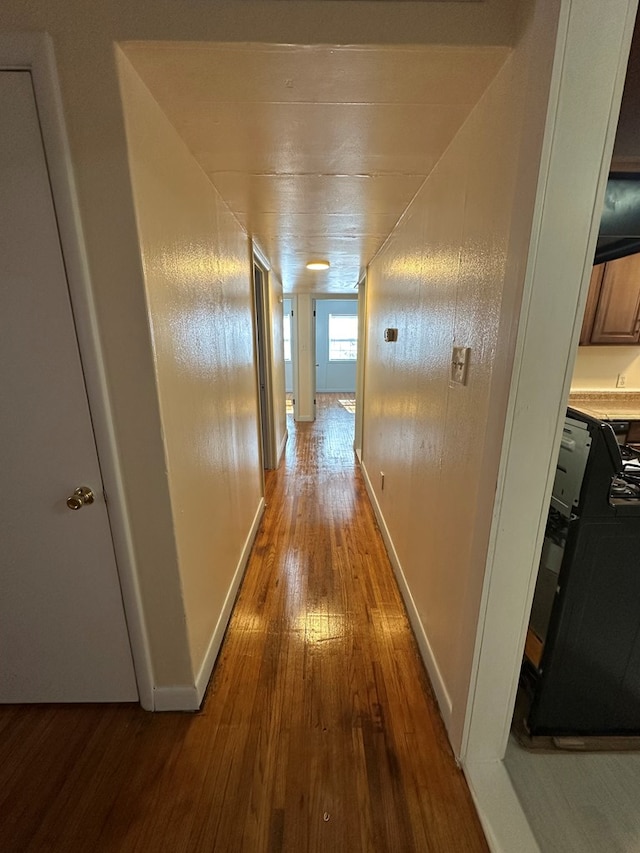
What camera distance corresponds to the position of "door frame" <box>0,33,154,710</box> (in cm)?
81

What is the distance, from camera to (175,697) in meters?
1.32

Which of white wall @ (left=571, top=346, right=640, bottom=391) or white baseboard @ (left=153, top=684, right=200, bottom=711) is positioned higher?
white wall @ (left=571, top=346, right=640, bottom=391)

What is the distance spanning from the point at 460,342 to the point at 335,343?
7241 mm

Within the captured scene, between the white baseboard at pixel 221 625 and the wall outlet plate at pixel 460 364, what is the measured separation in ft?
4.84

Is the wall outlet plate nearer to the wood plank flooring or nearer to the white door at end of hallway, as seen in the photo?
the wood plank flooring

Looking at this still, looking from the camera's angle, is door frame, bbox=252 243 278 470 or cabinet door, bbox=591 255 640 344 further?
door frame, bbox=252 243 278 470

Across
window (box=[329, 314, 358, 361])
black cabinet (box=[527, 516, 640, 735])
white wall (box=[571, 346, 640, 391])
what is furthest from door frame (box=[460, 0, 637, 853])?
window (box=[329, 314, 358, 361])

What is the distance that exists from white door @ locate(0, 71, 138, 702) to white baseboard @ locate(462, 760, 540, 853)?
1234mm

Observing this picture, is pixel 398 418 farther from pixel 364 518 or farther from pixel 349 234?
pixel 349 234

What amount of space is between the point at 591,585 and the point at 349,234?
88.9 inches

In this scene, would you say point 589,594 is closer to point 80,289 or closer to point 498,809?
point 498,809

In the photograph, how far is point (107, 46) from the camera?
805mm

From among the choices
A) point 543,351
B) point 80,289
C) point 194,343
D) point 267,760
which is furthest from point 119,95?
point 267,760

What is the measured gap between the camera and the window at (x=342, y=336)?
8086 mm
